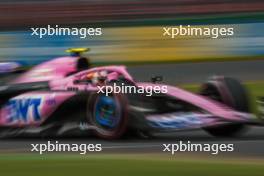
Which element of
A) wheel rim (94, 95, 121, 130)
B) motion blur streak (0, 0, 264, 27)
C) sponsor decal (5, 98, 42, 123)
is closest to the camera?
wheel rim (94, 95, 121, 130)

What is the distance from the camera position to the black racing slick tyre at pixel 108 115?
24.2 ft

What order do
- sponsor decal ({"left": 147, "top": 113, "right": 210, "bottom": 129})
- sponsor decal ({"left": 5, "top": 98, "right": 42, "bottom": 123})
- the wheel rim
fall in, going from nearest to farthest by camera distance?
sponsor decal ({"left": 147, "top": 113, "right": 210, "bottom": 129}) < the wheel rim < sponsor decal ({"left": 5, "top": 98, "right": 42, "bottom": 123})

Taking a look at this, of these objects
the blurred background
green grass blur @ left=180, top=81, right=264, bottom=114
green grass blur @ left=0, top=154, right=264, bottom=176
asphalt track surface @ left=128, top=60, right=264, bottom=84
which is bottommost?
green grass blur @ left=0, top=154, right=264, bottom=176

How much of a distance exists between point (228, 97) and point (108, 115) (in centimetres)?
125

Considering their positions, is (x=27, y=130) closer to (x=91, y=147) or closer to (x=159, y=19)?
(x=91, y=147)

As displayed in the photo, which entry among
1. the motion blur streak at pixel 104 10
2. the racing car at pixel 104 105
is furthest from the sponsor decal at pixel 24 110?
the motion blur streak at pixel 104 10

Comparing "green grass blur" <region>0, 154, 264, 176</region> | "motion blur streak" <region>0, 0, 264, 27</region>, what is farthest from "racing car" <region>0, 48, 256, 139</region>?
"motion blur streak" <region>0, 0, 264, 27</region>

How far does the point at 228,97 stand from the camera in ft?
25.2

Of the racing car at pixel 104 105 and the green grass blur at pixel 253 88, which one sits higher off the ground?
the green grass blur at pixel 253 88

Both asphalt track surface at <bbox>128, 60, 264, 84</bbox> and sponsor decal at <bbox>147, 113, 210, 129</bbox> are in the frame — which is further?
asphalt track surface at <bbox>128, 60, 264, 84</bbox>

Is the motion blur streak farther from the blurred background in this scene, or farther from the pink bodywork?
the pink bodywork

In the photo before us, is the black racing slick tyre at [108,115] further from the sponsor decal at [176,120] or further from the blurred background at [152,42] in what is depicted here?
the blurred background at [152,42]

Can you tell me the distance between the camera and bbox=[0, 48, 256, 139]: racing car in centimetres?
736

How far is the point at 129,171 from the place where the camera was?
18.6 ft
